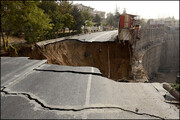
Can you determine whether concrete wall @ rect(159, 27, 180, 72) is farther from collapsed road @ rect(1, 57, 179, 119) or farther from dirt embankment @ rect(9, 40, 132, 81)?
collapsed road @ rect(1, 57, 179, 119)

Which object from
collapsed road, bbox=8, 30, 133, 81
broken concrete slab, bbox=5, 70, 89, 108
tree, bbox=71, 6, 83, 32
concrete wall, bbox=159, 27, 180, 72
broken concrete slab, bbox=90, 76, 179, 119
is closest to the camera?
broken concrete slab, bbox=90, 76, 179, 119

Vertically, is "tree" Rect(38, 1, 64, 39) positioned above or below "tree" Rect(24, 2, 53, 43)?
above

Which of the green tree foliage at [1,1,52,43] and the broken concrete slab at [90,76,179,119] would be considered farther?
the green tree foliage at [1,1,52,43]

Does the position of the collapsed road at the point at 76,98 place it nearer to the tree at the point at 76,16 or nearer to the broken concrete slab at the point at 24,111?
the broken concrete slab at the point at 24,111

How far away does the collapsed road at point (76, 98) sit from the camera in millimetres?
1489

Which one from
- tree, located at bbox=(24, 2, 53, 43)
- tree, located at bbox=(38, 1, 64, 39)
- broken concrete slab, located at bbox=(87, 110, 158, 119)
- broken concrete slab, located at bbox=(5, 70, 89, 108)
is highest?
tree, located at bbox=(38, 1, 64, 39)

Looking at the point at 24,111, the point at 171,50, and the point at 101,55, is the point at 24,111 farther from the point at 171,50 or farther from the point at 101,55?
the point at 171,50

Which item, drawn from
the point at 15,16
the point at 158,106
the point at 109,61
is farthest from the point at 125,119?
the point at 109,61

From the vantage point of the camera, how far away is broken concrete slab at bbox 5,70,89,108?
174cm

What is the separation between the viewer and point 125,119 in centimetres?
139

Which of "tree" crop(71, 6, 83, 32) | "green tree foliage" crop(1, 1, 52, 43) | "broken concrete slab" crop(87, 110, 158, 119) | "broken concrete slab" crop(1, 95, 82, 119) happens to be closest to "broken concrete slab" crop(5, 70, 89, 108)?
"broken concrete slab" crop(1, 95, 82, 119)

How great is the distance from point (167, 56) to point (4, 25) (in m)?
45.6

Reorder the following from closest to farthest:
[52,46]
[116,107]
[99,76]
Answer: [116,107], [99,76], [52,46]

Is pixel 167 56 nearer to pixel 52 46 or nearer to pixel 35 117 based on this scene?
pixel 52 46
